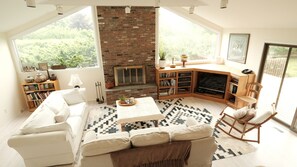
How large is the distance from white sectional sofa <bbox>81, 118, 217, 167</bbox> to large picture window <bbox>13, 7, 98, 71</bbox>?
3.58 m

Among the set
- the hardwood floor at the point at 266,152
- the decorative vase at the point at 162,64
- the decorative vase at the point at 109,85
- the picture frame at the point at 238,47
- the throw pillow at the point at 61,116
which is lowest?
the hardwood floor at the point at 266,152

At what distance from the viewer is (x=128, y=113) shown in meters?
3.50

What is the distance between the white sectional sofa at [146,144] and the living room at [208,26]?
763mm

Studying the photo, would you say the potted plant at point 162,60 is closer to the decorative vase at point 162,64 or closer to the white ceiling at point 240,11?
the decorative vase at point 162,64

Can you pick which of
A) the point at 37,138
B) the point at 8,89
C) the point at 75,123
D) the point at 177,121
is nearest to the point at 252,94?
the point at 177,121

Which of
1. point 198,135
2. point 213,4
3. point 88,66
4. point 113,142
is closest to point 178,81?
point 213,4

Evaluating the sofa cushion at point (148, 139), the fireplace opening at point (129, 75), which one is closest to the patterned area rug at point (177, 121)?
the fireplace opening at point (129, 75)

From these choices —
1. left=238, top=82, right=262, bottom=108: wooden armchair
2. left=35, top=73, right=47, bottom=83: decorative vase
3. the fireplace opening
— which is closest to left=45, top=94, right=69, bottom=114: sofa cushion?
left=35, top=73, right=47, bottom=83: decorative vase

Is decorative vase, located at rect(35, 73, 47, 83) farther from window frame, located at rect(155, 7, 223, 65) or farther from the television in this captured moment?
the television

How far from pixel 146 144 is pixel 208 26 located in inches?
192

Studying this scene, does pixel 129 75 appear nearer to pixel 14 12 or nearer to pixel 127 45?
pixel 127 45

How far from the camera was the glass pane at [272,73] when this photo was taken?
3801mm

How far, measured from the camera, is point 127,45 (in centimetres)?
507

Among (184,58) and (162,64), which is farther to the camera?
(184,58)
